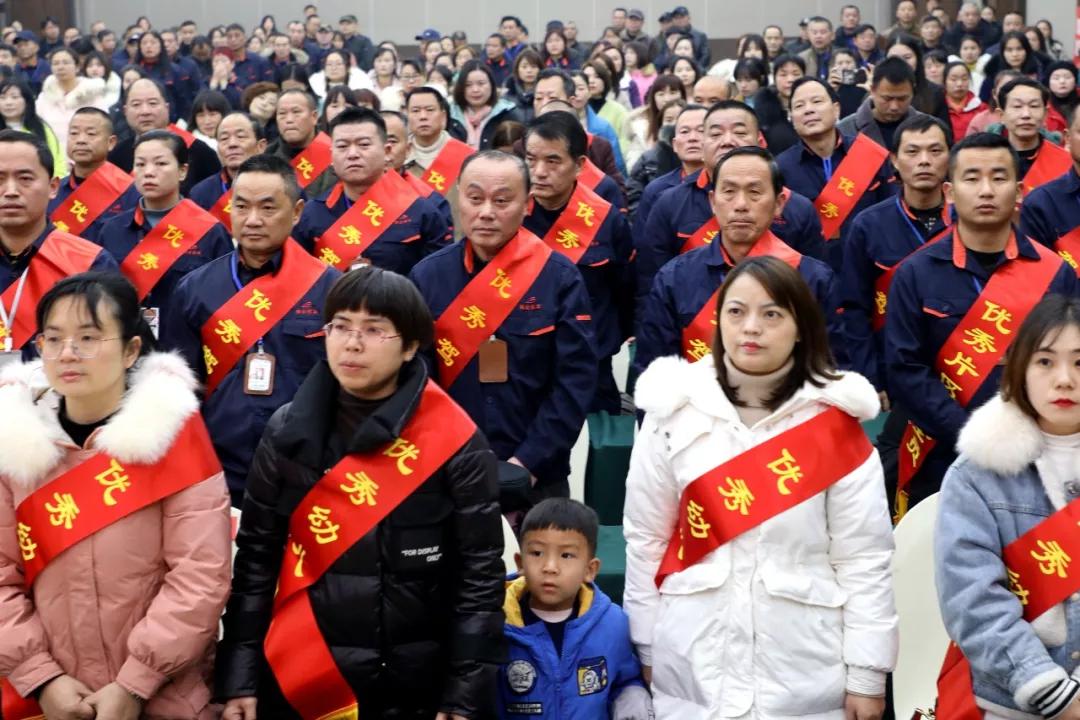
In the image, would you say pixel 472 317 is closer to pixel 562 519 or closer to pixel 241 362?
pixel 241 362

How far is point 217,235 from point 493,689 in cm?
317

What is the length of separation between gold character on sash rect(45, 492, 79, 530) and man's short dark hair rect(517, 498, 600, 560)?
1.13 meters

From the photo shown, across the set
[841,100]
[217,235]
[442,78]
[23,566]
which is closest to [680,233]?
[217,235]

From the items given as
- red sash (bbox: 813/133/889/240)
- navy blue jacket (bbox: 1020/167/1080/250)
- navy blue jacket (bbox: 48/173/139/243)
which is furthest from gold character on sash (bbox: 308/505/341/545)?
red sash (bbox: 813/133/889/240)

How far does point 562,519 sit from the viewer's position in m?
3.78

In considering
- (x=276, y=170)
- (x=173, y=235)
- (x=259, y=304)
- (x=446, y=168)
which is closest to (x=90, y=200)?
(x=173, y=235)

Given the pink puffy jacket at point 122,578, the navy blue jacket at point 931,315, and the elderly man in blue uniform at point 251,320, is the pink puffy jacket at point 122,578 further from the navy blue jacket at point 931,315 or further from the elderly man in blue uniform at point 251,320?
the navy blue jacket at point 931,315

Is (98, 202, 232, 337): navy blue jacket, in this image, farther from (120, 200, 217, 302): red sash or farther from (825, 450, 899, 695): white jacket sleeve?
(825, 450, 899, 695): white jacket sleeve

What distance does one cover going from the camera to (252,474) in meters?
3.44

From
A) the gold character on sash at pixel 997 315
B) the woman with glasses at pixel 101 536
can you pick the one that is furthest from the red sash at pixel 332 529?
the gold character on sash at pixel 997 315

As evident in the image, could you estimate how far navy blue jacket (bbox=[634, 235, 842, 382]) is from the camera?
192 inches

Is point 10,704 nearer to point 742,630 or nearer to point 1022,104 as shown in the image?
point 742,630

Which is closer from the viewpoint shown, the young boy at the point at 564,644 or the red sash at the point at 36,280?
the young boy at the point at 564,644

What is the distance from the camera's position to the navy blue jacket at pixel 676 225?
5.82 m
